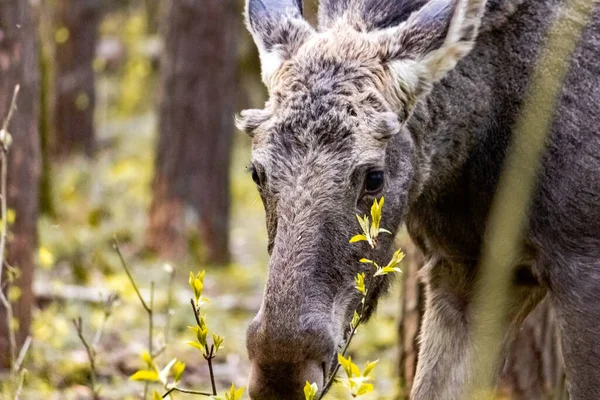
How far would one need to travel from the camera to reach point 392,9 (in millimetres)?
5062

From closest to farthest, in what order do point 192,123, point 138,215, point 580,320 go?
1. point 580,320
2. point 192,123
3. point 138,215

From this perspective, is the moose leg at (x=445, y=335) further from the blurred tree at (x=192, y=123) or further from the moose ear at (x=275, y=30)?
the blurred tree at (x=192, y=123)

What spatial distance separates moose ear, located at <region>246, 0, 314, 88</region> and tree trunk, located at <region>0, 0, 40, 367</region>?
7.78 feet

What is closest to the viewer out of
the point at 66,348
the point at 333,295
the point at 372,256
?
the point at 333,295

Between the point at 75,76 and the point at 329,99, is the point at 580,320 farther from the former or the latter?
the point at 75,76

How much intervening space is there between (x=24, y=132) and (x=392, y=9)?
10.4 feet

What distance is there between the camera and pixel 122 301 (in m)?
9.49

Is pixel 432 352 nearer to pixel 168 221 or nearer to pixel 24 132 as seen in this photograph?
pixel 24 132

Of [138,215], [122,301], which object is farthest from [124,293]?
[138,215]

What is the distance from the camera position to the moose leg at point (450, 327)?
5586mm

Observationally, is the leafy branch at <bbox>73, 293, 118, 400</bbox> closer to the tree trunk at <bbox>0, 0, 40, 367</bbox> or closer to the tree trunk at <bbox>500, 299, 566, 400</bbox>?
the tree trunk at <bbox>0, 0, 40, 367</bbox>

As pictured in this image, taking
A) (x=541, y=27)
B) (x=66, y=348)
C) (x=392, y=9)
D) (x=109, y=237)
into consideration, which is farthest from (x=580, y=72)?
(x=109, y=237)

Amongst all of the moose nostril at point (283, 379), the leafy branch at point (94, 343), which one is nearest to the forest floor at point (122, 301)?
the leafy branch at point (94, 343)

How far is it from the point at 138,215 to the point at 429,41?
12.0 meters
